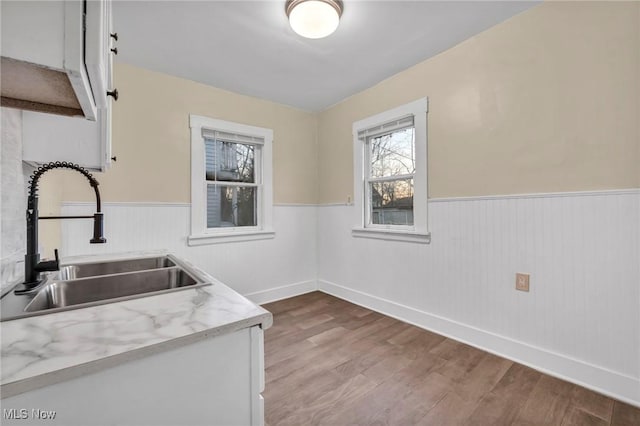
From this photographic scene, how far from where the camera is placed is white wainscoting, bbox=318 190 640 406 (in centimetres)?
160

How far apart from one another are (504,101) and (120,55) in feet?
10.4

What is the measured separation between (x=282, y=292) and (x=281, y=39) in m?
2.71

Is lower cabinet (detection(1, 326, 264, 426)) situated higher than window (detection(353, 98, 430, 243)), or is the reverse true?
window (detection(353, 98, 430, 243))

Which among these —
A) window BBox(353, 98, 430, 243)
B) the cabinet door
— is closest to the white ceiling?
window BBox(353, 98, 430, 243)

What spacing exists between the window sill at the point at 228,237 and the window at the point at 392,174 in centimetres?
110

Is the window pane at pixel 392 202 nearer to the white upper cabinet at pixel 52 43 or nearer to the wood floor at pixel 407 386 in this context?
the wood floor at pixel 407 386

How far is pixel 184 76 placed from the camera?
8.97 ft

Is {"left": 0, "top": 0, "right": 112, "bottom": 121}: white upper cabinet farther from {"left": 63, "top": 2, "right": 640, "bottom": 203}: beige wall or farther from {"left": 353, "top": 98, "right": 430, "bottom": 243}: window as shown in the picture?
{"left": 353, "top": 98, "right": 430, "bottom": 243}: window

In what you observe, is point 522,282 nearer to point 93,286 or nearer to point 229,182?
point 93,286

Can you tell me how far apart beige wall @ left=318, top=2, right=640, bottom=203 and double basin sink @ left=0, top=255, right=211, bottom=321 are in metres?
2.16

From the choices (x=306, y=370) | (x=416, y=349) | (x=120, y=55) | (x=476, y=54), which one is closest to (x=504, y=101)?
(x=476, y=54)

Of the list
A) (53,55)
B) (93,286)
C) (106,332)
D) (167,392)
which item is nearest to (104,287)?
(93,286)

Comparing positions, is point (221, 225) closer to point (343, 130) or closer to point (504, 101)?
point (343, 130)

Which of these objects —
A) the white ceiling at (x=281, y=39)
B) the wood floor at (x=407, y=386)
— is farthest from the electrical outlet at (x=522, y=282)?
the white ceiling at (x=281, y=39)
